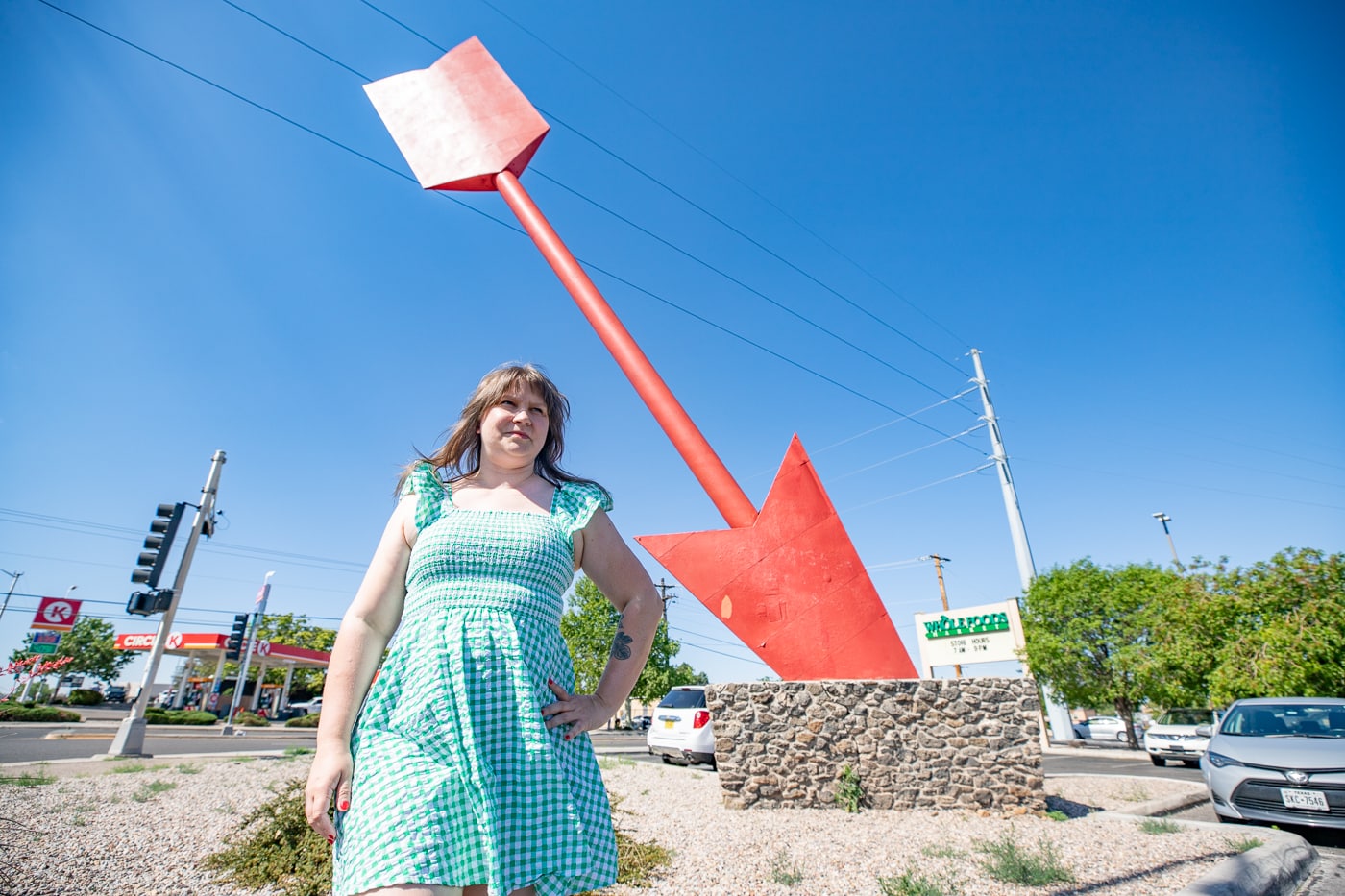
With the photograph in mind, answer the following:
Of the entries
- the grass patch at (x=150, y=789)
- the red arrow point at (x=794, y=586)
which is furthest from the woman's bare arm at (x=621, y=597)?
the grass patch at (x=150, y=789)

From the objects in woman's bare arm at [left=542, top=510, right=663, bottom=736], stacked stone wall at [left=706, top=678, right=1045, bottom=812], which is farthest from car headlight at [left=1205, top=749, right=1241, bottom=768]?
woman's bare arm at [left=542, top=510, right=663, bottom=736]

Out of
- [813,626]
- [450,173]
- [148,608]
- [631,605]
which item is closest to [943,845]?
[813,626]

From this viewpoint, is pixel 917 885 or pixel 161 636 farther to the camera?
pixel 161 636

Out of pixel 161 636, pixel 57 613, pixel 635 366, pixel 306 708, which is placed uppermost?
pixel 57 613

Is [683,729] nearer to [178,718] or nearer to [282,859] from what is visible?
[282,859]

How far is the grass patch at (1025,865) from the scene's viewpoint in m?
3.70

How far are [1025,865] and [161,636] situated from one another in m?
12.9

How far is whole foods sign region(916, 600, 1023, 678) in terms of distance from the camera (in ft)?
79.8

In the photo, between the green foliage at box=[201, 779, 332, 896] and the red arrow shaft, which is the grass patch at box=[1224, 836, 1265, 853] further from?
the green foliage at box=[201, 779, 332, 896]

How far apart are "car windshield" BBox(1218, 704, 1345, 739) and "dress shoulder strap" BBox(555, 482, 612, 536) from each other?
8352 mm

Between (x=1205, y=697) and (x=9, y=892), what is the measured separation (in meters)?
26.6

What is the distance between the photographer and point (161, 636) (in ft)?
34.6

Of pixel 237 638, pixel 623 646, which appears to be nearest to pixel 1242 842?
pixel 623 646

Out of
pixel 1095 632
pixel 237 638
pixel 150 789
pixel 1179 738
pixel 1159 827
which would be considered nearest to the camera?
pixel 1159 827
